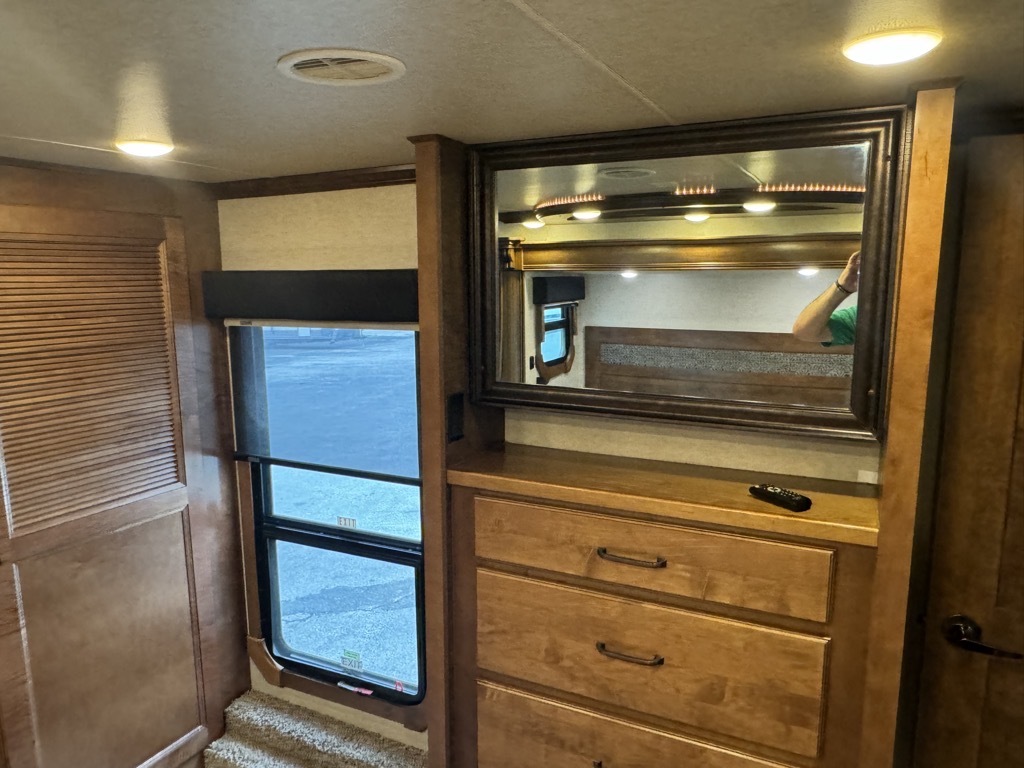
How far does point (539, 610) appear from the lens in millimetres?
1698

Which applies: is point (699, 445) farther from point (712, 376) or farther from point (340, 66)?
point (340, 66)

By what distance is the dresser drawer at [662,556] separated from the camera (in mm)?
1422

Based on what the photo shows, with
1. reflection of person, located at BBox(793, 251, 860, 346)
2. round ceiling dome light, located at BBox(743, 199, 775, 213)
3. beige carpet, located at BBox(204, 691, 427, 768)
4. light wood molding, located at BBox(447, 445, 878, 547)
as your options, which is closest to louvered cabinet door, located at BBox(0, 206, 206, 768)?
beige carpet, located at BBox(204, 691, 427, 768)

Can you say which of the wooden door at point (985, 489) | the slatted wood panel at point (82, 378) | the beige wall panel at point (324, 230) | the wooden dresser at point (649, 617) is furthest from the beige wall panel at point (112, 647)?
the wooden door at point (985, 489)

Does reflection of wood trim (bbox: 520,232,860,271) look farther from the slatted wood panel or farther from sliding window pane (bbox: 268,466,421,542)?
the slatted wood panel

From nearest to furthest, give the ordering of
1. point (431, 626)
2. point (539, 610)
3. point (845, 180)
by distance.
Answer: point (845, 180) < point (539, 610) < point (431, 626)

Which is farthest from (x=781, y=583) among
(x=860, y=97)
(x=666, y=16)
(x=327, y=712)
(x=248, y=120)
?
(x=327, y=712)

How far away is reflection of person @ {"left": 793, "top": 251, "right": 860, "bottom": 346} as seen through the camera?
1.44 m

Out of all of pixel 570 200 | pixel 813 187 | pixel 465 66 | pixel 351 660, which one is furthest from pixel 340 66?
pixel 351 660

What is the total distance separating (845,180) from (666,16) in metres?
0.71

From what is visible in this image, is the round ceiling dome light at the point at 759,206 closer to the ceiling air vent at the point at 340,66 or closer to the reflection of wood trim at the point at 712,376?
the reflection of wood trim at the point at 712,376

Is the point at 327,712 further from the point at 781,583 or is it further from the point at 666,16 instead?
the point at 666,16

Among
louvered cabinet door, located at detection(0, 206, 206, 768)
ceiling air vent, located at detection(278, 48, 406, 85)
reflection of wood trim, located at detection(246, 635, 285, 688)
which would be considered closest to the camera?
ceiling air vent, located at detection(278, 48, 406, 85)

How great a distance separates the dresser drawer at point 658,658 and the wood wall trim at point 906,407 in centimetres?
11
